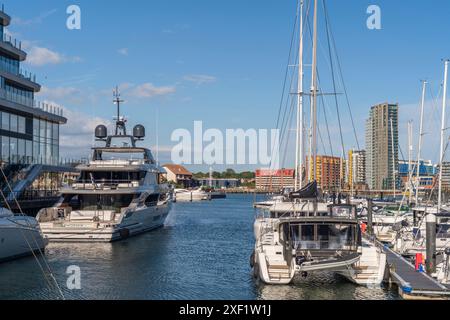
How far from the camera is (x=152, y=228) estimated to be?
4362cm

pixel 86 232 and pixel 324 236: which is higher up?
pixel 324 236

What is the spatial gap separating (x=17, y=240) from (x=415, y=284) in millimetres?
19302

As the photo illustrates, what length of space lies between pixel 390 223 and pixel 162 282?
26.3 m

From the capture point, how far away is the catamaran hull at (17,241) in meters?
25.4

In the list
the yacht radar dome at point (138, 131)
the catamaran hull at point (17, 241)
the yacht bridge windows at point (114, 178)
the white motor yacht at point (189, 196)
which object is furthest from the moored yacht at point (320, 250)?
the white motor yacht at point (189, 196)

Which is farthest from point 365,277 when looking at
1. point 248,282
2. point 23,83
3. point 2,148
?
point 23,83

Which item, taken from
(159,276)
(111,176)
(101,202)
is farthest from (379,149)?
(159,276)

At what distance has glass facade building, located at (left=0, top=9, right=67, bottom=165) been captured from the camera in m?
45.6

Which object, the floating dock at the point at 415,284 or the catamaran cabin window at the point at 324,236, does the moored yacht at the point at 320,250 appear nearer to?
the catamaran cabin window at the point at 324,236

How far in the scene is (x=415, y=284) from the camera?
795 inches

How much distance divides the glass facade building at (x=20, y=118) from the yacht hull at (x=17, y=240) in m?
18.2

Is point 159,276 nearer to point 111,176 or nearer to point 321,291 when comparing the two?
point 321,291

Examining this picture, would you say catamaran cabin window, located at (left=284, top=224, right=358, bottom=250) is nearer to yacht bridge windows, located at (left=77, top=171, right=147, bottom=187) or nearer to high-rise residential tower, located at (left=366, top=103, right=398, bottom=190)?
yacht bridge windows, located at (left=77, top=171, right=147, bottom=187)
